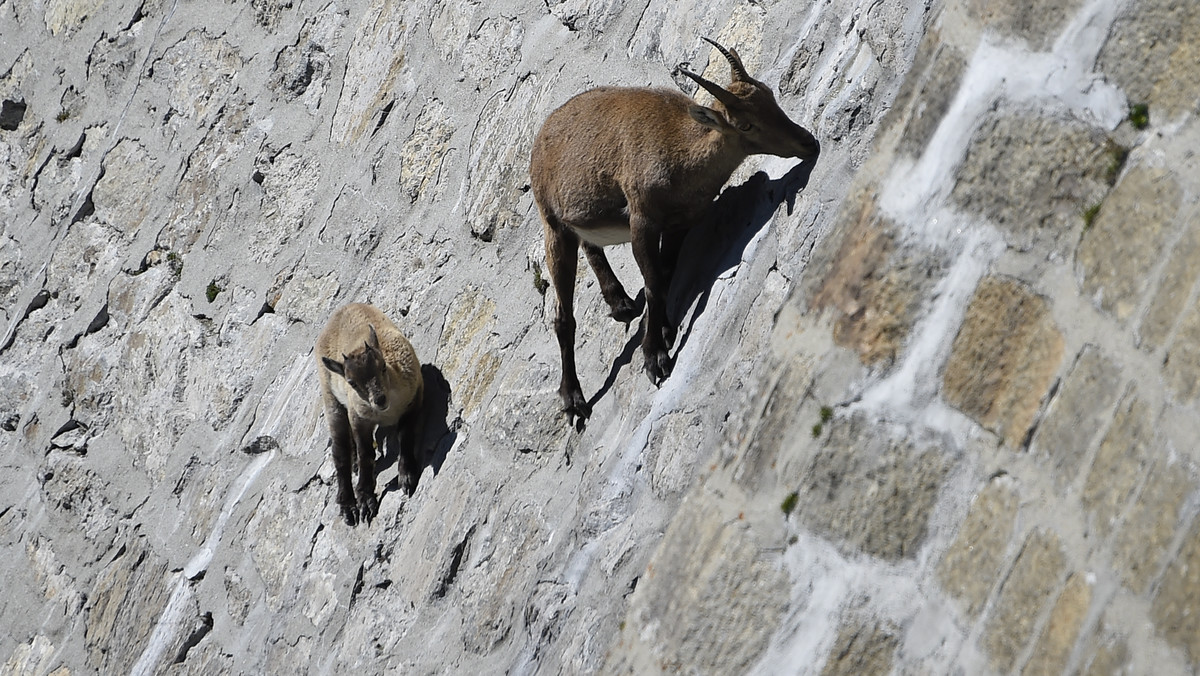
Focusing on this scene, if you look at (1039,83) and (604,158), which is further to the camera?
(604,158)

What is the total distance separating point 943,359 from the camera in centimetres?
225

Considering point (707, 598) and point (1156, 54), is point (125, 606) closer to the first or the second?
point (707, 598)

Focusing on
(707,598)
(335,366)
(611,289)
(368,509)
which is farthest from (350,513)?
(707,598)

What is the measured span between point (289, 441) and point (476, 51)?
1.87 metres

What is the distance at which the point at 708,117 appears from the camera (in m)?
Result: 4.03

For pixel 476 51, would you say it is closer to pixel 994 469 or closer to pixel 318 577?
pixel 318 577

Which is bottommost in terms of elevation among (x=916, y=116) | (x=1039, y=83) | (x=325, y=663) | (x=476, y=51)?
(x=325, y=663)

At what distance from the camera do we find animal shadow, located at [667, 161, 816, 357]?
399cm

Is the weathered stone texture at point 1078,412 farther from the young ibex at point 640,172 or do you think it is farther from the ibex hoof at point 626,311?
the ibex hoof at point 626,311

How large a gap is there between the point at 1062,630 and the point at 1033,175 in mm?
793

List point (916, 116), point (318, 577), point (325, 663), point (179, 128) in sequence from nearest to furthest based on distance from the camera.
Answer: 1. point (916, 116)
2. point (325, 663)
3. point (318, 577)
4. point (179, 128)

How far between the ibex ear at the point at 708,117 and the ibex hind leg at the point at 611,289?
26.4 inches

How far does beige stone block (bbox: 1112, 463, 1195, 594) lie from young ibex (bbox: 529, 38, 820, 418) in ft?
6.75

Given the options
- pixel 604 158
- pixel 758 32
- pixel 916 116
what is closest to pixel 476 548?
pixel 604 158
